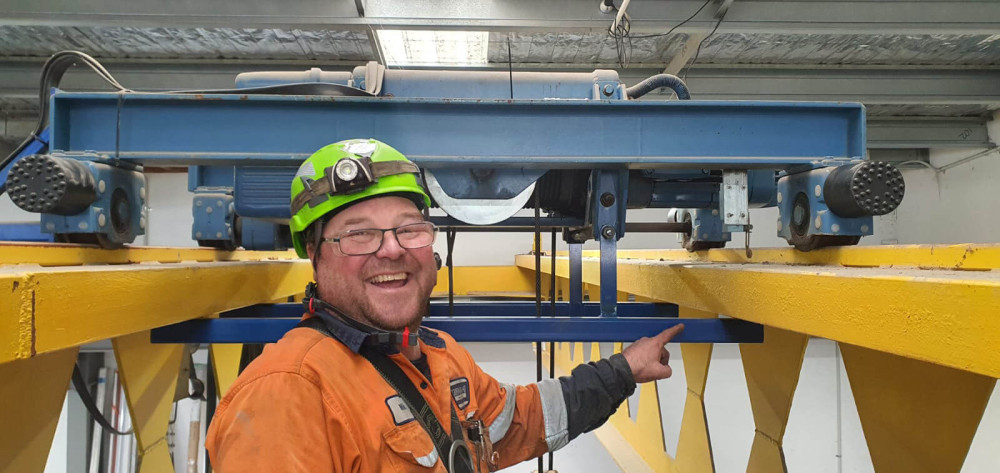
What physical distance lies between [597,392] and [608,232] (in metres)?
0.47

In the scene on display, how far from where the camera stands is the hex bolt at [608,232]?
1562 millimetres

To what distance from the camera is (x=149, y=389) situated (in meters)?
1.94

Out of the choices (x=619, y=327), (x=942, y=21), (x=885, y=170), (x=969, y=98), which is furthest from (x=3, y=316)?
(x=969, y=98)

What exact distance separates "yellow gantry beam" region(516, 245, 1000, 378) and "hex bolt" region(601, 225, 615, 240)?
0.87 feet

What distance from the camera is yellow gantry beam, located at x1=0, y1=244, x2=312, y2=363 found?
0.80m

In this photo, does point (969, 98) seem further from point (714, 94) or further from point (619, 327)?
point (619, 327)

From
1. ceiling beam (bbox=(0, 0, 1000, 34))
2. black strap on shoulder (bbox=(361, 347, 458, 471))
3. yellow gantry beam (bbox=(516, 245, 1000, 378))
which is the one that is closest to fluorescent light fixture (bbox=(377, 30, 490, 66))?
ceiling beam (bbox=(0, 0, 1000, 34))

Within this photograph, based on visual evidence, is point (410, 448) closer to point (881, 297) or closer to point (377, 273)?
point (377, 273)

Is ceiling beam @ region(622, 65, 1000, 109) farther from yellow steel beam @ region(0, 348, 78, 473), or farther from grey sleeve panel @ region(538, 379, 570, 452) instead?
yellow steel beam @ region(0, 348, 78, 473)

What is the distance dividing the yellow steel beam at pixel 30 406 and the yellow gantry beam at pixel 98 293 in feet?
0.81

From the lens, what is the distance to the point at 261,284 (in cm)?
200

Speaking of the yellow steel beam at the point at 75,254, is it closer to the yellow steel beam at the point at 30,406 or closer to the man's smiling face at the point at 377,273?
the yellow steel beam at the point at 30,406

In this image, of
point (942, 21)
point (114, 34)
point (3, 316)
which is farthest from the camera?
point (114, 34)

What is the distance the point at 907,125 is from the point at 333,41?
538 centimetres
